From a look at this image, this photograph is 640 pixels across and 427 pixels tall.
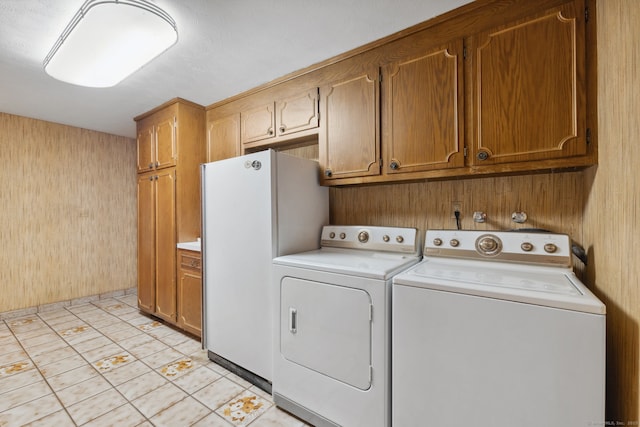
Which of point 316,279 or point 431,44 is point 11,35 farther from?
point 431,44

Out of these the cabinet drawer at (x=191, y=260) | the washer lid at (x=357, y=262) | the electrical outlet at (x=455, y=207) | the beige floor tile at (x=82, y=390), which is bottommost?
the beige floor tile at (x=82, y=390)

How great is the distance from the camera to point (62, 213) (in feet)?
11.3

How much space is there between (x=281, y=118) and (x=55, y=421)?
2.34 metres

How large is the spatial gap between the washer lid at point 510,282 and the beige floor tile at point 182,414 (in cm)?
139

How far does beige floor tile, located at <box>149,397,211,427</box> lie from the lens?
1.54 m

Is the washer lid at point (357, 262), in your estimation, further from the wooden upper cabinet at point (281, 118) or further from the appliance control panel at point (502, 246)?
the wooden upper cabinet at point (281, 118)

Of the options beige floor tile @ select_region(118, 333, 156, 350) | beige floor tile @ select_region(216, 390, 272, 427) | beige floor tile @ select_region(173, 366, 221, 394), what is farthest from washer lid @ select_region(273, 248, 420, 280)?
beige floor tile @ select_region(118, 333, 156, 350)

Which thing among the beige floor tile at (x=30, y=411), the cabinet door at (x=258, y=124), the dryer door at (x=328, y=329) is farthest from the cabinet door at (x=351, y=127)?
the beige floor tile at (x=30, y=411)

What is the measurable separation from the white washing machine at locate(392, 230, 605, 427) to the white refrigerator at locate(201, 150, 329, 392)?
2.85 feet

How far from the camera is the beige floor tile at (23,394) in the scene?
5.59ft

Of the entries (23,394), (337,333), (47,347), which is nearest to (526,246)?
(337,333)

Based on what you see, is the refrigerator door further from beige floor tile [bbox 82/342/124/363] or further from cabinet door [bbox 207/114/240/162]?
beige floor tile [bbox 82/342/124/363]

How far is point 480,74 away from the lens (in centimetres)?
147

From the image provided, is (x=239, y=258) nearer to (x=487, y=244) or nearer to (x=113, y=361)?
(x=113, y=361)
